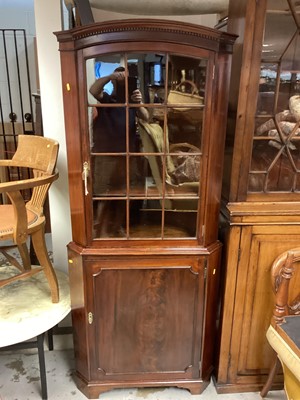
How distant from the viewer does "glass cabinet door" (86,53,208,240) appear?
1335 millimetres

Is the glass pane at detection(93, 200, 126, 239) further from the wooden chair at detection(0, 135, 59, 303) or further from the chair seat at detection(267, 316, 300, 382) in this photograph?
the chair seat at detection(267, 316, 300, 382)

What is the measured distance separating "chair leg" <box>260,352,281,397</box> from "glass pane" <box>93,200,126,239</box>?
928 mm

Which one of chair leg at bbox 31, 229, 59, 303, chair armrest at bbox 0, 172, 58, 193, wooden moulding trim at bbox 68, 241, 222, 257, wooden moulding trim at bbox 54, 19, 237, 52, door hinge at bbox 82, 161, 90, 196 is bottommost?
chair leg at bbox 31, 229, 59, 303

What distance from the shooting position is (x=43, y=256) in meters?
1.68

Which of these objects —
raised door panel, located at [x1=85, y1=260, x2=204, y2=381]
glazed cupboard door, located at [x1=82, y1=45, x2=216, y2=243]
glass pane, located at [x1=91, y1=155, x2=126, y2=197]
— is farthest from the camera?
raised door panel, located at [x1=85, y1=260, x2=204, y2=381]

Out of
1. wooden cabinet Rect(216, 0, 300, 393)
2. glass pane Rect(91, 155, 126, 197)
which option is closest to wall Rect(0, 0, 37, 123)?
glass pane Rect(91, 155, 126, 197)

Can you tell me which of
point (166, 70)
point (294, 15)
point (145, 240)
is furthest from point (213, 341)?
point (294, 15)

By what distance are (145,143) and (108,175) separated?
0.21 m

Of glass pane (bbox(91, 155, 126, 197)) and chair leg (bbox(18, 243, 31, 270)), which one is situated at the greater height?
glass pane (bbox(91, 155, 126, 197))

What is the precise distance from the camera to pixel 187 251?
1544 mm

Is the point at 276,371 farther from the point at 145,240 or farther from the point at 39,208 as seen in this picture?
the point at 39,208

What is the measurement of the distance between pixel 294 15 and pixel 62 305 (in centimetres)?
163

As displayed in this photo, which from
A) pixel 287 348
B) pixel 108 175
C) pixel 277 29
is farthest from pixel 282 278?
pixel 277 29

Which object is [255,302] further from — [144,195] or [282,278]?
[144,195]
